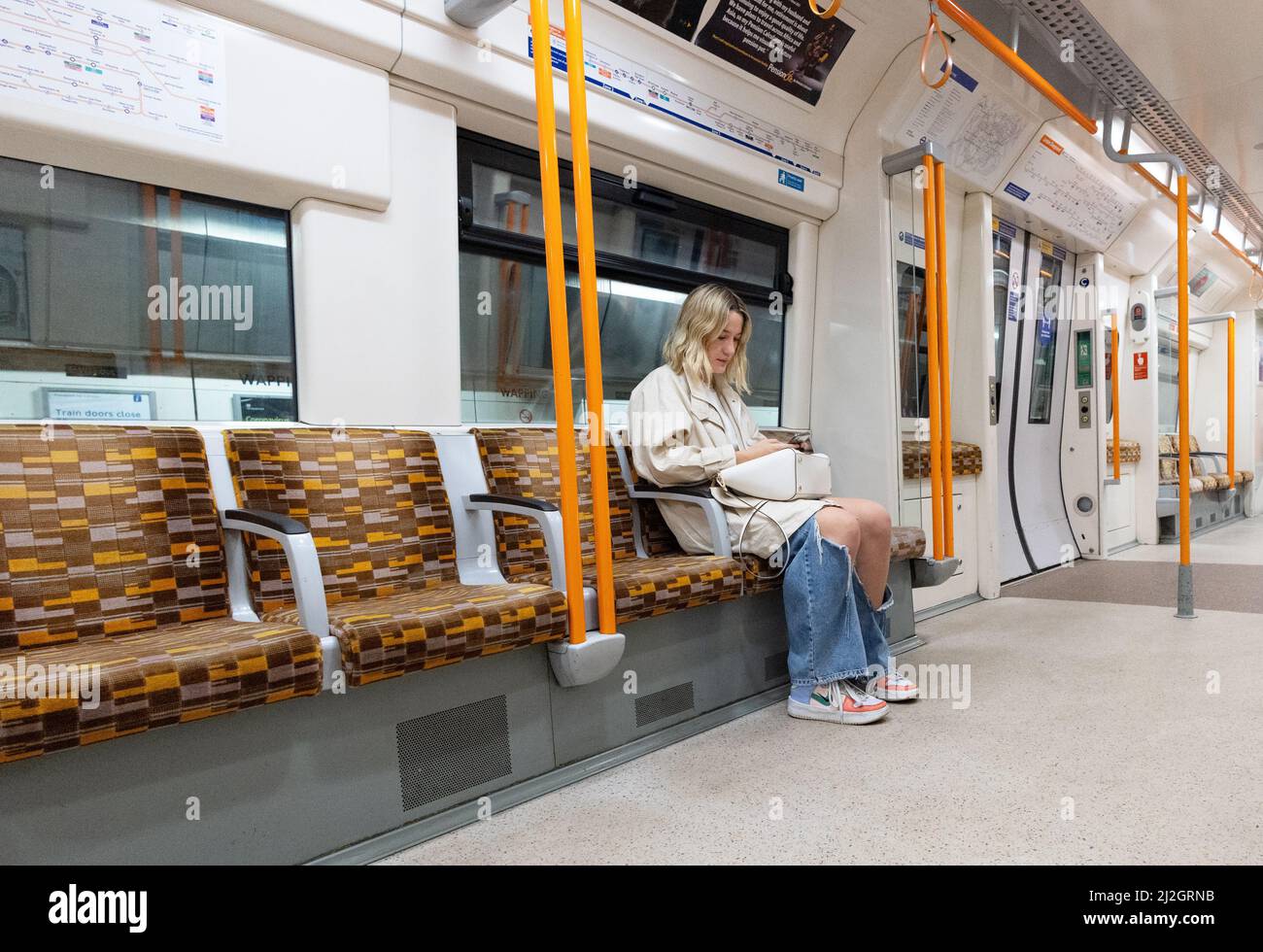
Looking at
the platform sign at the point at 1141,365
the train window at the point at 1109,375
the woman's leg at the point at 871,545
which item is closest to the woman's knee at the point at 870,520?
the woman's leg at the point at 871,545

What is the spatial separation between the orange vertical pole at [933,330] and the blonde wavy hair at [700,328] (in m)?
0.96

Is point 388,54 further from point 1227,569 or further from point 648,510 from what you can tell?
point 1227,569

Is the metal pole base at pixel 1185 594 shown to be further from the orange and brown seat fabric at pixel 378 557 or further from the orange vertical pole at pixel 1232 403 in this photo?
the orange vertical pole at pixel 1232 403

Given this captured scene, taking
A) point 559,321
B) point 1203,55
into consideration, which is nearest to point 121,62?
point 559,321

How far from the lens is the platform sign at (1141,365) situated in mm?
7195

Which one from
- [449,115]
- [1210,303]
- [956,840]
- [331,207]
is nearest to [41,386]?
[331,207]

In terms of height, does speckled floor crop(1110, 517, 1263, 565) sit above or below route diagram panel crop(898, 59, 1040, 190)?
below

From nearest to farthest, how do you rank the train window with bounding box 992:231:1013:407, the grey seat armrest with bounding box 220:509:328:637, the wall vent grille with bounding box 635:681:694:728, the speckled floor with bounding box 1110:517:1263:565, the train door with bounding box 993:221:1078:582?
the grey seat armrest with bounding box 220:509:328:637, the wall vent grille with bounding box 635:681:694:728, the train window with bounding box 992:231:1013:407, the train door with bounding box 993:221:1078:582, the speckled floor with bounding box 1110:517:1263:565

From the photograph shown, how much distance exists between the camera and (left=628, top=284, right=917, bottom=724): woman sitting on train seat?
8.52 ft

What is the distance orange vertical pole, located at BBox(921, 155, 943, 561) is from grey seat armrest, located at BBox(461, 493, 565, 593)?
74.7 inches

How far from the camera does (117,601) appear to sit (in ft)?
5.76

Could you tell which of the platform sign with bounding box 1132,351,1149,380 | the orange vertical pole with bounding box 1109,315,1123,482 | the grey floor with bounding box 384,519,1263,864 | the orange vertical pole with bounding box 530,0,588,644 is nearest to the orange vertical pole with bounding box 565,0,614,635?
the orange vertical pole with bounding box 530,0,588,644

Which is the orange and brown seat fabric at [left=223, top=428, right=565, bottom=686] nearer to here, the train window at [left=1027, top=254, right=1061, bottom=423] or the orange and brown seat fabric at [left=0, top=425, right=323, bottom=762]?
the orange and brown seat fabric at [left=0, top=425, right=323, bottom=762]

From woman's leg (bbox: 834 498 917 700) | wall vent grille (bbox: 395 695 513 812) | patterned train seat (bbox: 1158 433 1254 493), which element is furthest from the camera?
patterned train seat (bbox: 1158 433 1254 493)
